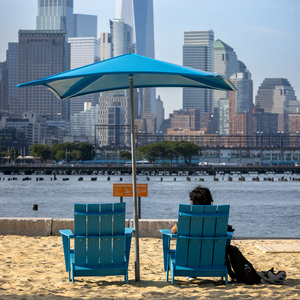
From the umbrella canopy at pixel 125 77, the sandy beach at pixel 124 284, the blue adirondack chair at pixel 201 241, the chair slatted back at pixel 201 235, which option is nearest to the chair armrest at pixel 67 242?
the sandy beach at pixel 124 284

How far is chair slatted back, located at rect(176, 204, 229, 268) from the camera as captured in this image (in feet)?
23.1

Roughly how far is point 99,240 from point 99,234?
0.07 m

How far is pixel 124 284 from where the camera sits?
24.6ft

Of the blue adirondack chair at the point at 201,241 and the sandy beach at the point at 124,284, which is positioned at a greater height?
the blue adirondack chair at the point at 201,241

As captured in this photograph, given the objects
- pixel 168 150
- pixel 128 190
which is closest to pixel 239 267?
pixel 128 190

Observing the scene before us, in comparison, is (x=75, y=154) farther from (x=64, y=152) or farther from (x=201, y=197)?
(x=201, y=197)

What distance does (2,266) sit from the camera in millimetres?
8625

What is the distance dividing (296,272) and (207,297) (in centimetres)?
211

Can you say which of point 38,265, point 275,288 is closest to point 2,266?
point 38,265

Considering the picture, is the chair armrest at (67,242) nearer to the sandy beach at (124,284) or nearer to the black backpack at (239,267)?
the sandy beach at (124,284)

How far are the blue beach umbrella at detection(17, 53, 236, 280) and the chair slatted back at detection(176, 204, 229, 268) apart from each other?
655 mm

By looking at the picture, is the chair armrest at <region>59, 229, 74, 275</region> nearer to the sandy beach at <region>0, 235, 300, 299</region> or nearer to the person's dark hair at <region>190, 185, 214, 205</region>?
the sandy beach at <region>0, 235, 300, 299</region>

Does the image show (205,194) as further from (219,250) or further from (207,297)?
(207,297)

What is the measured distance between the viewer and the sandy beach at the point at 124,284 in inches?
269
